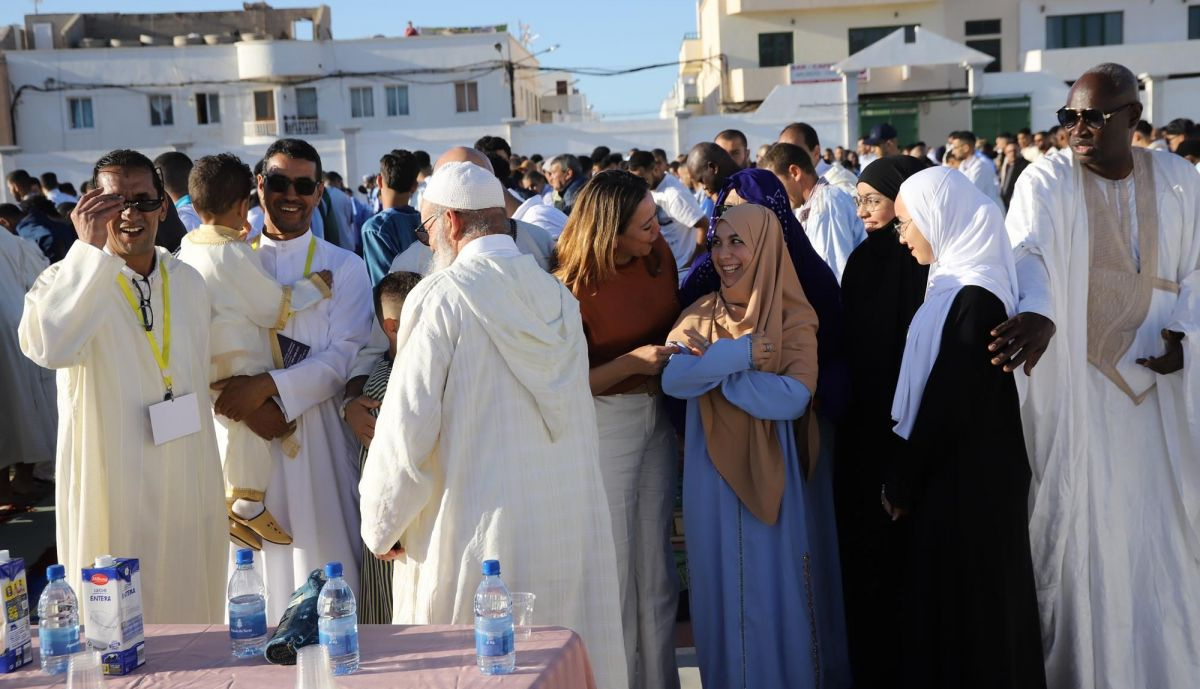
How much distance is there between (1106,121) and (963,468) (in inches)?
49.2

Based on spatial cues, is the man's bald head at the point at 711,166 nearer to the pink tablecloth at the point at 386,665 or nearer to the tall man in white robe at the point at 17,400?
the tall man in white robe at the point at 17,400

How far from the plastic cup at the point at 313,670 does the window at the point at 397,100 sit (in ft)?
125

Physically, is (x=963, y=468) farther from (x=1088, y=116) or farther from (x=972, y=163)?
(x=972, y=163)

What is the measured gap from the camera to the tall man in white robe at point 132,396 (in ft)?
10.8

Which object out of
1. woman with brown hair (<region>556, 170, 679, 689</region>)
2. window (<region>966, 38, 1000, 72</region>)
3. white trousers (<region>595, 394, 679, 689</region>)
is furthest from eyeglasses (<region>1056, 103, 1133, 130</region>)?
window (<region>966, 38, 1000, 72</region>)

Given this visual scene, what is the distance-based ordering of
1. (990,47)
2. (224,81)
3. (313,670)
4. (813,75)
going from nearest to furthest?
1. (313,670)
2. (813,75)
3. (990,47)
4. (224,81)

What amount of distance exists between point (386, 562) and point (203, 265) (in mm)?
1179

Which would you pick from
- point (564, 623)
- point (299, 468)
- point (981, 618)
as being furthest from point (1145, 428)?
point (299, 468)

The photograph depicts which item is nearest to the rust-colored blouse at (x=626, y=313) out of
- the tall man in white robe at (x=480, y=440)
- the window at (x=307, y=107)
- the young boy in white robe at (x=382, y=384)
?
the young boy in white robe at (x=382, y=384)

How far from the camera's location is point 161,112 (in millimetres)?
39062

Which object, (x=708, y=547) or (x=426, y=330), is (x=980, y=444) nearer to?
(x=708, y=547)

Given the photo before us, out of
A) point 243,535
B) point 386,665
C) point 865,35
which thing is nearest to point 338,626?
point 386,665

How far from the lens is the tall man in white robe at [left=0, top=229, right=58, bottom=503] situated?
7.16 meters

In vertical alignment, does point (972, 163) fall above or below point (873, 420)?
above
